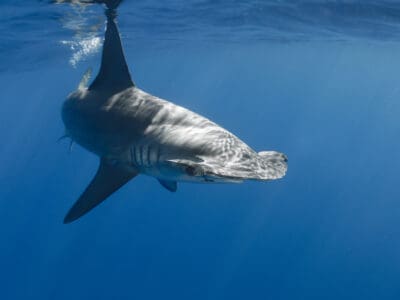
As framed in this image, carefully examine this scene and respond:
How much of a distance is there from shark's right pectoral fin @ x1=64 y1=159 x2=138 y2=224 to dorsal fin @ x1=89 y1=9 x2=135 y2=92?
1.63 metres

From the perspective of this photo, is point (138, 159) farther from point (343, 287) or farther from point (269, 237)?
point (269, 237)

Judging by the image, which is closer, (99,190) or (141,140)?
(141,140)

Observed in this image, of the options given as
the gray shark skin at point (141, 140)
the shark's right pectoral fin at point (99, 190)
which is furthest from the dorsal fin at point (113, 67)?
the shark's right pectoral fin at point (99, 190)

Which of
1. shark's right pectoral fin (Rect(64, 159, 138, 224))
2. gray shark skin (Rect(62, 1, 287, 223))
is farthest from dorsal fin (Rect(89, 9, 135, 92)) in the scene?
shark's right pectoral fin (Rect(64, 159, 138, 224))

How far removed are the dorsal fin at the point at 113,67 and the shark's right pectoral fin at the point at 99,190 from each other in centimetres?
163

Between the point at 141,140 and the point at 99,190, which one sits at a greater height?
the point at 141,140

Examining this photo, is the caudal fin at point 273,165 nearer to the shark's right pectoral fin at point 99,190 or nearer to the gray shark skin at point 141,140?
the gray shark skin at point 141,140

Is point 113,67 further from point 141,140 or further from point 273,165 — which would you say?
point 273,165

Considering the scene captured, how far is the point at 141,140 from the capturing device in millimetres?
5195

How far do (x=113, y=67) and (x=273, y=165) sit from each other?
381 centimetres

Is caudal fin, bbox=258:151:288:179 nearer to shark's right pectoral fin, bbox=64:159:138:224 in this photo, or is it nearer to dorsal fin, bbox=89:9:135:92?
shark's right pectoral fin, bbox=64:159:138:224

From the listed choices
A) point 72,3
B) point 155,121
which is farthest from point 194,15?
point 155,121

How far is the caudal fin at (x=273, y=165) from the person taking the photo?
3512mm

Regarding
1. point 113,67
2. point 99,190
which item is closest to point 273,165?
point 99,190
